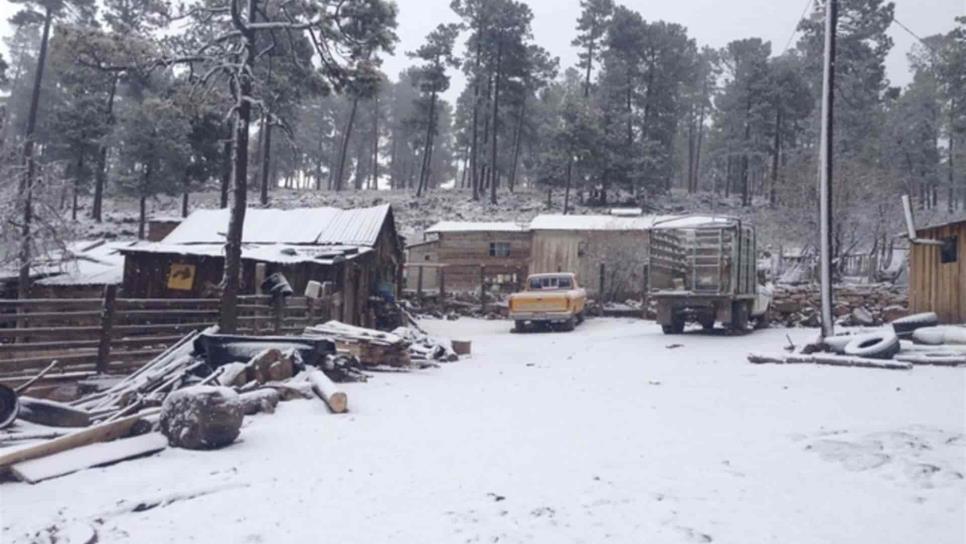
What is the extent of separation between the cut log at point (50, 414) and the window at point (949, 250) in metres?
17.3

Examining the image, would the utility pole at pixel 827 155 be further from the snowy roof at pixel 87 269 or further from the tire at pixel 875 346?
the snowy roof at pixel 87 269

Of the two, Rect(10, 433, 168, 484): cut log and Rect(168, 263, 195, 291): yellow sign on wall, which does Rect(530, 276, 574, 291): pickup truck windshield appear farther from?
Rect(10, 433, 168, 484): cut log

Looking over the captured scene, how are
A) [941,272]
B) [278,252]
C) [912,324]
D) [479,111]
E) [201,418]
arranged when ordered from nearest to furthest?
1. [201,418]
2. [912,324]
3. [941,272]
4. [278,252]
5. [479,111]

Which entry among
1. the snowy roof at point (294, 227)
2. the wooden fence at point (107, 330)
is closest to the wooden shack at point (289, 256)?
the snowy roof at point (294, 227)

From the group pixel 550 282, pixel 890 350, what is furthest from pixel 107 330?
pixel 550 282

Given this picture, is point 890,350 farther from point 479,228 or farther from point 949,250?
point 479,228

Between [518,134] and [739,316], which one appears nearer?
[739,316]

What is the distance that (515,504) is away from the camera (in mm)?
4523

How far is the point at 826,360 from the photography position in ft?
38.1

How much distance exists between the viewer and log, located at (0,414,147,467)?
5051 mm

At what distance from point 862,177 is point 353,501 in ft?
99.4

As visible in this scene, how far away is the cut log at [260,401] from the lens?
7.46m

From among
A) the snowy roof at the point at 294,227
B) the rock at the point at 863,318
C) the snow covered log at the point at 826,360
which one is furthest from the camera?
the snowy roof at the point at 294,227

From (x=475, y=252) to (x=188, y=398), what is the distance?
96.0 feet
